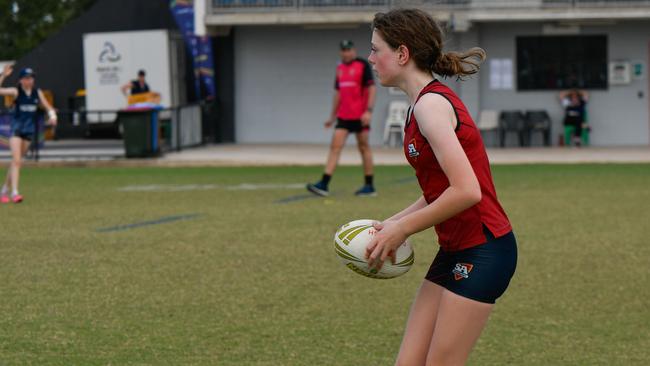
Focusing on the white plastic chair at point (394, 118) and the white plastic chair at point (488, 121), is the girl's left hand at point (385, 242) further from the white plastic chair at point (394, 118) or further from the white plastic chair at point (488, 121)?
the white plastic chair at point (394, 118)

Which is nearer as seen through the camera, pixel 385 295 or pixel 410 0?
pixel 410 0

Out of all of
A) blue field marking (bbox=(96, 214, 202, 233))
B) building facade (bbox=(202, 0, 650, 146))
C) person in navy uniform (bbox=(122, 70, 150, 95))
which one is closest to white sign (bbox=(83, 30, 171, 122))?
person in navy uniform (bbox=(122, 70, 150, 95))

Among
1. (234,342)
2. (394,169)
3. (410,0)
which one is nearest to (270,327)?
(234,342)

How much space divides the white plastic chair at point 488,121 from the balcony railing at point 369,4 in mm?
2952

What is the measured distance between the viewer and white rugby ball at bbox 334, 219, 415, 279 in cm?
496

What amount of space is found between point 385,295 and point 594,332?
1995 mm

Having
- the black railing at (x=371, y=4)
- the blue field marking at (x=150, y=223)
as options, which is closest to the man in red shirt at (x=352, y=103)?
the blue field marking at (x=150, y=223)

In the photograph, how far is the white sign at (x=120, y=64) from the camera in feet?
113

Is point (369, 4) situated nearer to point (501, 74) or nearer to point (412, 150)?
point (501, 74)

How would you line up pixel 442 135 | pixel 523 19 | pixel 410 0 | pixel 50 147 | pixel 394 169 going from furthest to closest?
pixel 523 19 → pixel 50 147 → pixel 394 169 → pixel 410 0 → pixel 442 135

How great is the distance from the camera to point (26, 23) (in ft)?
175

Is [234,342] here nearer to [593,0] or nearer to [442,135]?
[442,135]

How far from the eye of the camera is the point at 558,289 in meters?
9.62

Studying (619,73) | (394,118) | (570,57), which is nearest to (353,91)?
(394,118)
